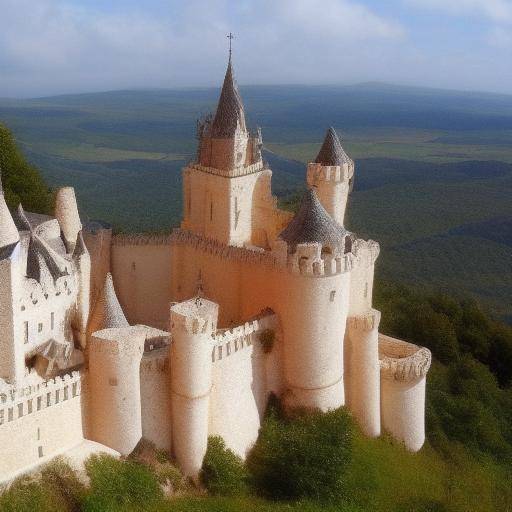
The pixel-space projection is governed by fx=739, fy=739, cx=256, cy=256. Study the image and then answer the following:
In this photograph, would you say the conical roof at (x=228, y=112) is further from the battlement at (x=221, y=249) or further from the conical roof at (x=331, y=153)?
the battlement at (x=221, y=249)

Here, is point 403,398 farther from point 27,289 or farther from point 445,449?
point 27,289

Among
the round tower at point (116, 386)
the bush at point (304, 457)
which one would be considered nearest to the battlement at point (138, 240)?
the round tower at point (116, 386)

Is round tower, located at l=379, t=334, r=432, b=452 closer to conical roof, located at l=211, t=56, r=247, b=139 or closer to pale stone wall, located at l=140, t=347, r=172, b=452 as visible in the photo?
pale stone wall, located at l=140, t=347, r=172, b=452

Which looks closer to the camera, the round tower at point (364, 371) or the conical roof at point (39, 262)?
the conical roof at point (39, 262)

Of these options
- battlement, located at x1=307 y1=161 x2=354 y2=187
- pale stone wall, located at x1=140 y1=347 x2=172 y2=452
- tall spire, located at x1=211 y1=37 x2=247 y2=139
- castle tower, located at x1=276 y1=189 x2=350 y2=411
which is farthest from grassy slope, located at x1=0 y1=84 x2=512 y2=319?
pale stone wall, located at x1=140 y1=347 x2=172 y2=452

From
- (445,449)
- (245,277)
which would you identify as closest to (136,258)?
(245,277)
